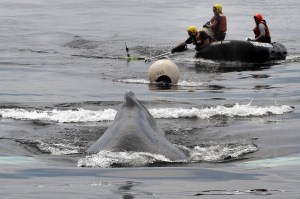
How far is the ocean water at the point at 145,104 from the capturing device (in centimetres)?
952

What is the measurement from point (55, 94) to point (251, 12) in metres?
41.1

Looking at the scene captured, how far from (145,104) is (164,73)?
564cm

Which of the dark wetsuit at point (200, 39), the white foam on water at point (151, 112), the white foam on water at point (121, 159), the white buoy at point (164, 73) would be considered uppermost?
the dark wetsuit at point (200, 39)

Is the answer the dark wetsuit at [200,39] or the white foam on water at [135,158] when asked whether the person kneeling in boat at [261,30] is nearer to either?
the dark wetsuit at [200,39]

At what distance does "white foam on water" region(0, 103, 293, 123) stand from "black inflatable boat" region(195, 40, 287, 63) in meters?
13.3

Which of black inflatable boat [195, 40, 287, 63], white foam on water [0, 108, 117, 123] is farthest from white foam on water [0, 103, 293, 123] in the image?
black inflatable boat [195, 40, 287, 63]

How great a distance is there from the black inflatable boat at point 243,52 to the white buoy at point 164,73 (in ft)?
22.1

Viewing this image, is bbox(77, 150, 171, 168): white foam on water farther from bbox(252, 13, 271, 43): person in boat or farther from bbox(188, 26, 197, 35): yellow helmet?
bbox(252, 13, 271, 43): person in boat

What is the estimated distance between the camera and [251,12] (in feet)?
199

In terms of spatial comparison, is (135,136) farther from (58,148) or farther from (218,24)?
(218,24)

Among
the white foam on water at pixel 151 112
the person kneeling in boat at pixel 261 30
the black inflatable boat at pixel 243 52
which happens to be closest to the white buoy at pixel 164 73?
the white foam on water at pixel 151 112

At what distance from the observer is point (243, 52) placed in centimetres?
3136

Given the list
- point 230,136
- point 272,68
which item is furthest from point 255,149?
point 272,68

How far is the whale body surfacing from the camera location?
36.1 ft
